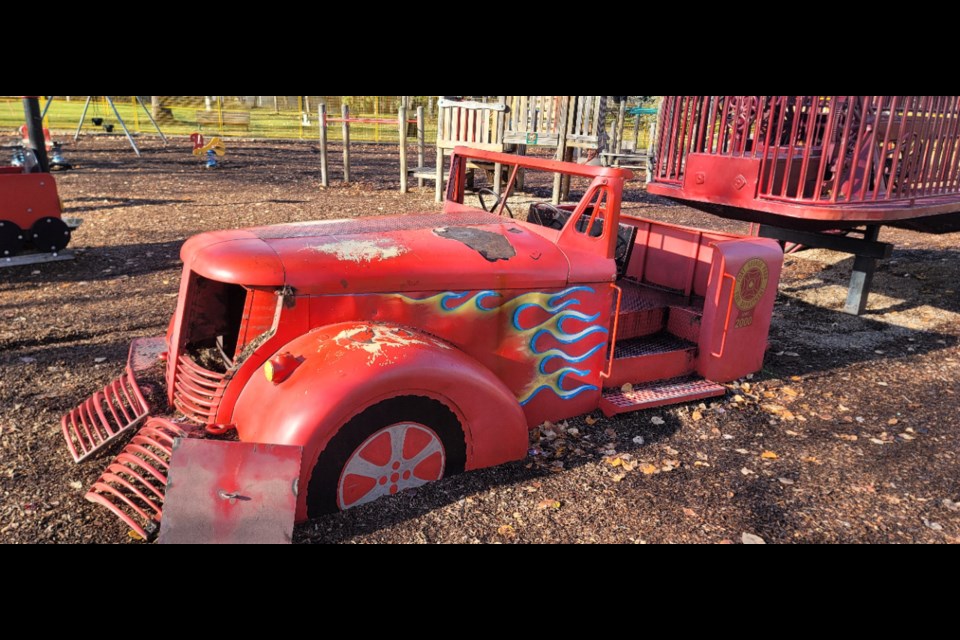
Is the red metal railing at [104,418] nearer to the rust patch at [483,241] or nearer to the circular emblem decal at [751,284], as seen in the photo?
the rust patch at [483,241]

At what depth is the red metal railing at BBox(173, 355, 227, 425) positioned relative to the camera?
137 inches

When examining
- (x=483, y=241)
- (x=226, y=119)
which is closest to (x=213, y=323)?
(x=483, y=241)

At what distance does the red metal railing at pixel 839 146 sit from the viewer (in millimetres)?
6023

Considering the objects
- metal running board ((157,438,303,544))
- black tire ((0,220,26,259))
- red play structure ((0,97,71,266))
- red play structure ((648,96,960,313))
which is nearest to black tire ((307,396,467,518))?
metal running board ((157,438,303,544))

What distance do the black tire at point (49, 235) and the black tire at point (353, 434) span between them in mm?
7033

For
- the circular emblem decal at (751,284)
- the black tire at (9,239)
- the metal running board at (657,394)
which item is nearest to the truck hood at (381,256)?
the metal running board at (657,394)

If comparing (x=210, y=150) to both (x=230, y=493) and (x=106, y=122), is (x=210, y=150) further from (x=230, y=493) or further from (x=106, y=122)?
(x=230, y=493)

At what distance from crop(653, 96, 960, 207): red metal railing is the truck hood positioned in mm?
3335

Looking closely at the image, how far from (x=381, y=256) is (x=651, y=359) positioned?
225 centimetres

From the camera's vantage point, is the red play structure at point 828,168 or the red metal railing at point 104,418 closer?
the red metal railing at point 104,418

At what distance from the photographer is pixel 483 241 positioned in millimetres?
4062

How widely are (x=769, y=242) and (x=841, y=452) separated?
5.70 ft

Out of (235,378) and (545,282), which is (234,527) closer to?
(235,378)

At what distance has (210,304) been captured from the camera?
13.2 ft
